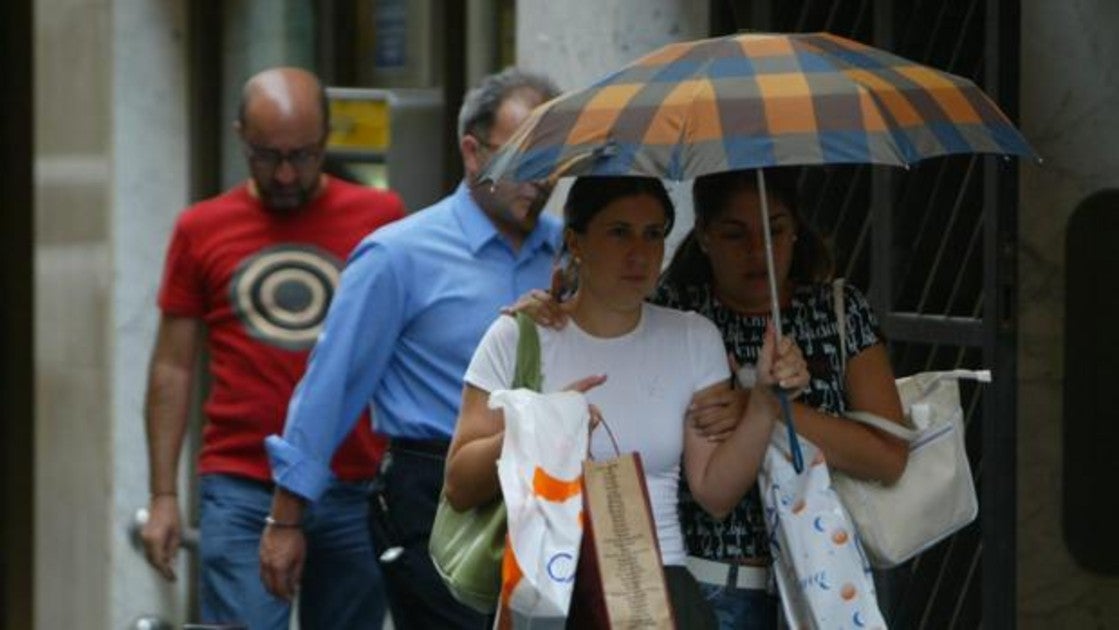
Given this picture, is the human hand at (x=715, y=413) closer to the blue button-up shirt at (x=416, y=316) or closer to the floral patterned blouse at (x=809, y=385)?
the floral patterned blouse at (x=809, y=385)

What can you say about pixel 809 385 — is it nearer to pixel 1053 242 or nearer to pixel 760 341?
pixel 760 341

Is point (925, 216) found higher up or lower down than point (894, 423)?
higher up

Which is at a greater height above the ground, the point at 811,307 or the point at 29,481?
the point at 811,307

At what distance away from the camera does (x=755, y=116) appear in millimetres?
4648

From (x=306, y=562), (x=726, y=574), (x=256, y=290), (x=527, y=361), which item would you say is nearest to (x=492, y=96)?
(x=256, y=290)

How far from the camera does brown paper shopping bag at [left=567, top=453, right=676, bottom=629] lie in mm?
4730

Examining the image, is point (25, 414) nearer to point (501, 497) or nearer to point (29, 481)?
point (29, 481)

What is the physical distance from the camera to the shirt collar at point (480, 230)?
20.8 ft

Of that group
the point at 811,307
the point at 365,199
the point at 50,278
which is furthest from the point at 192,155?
the point at 811,307

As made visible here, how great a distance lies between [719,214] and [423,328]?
4.47 feet

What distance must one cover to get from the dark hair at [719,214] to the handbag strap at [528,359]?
40 centimetres

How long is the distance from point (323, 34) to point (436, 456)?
15.1ft

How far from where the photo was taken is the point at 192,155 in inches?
432

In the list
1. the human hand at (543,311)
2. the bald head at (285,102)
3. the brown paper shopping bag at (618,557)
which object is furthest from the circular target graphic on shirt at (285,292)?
the brown paper shopping bag at (618,557)
